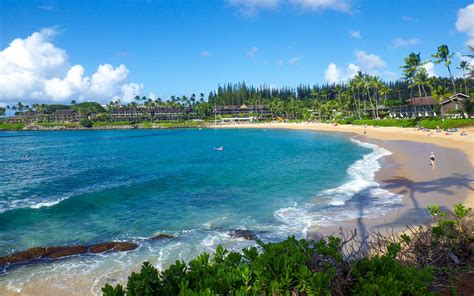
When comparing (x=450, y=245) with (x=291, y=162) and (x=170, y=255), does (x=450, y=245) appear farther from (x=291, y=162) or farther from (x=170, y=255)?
(x=291, y=162)

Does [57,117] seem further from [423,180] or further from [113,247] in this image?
[423,180]

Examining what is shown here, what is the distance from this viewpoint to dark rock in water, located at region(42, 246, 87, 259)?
50.5ft

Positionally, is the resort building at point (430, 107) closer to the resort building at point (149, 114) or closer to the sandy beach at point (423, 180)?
the sandy beach at point (423, 180)

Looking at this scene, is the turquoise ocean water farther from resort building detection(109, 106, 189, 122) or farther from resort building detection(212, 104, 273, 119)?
resort building detection(109, 106, 189, 122)

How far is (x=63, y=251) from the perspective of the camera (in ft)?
51.9

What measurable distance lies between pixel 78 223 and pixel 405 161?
1298 inches

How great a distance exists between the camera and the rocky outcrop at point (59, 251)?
49.6 ft

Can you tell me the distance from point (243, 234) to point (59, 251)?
28.2 feet

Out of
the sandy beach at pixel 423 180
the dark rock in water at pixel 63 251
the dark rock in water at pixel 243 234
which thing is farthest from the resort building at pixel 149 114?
the dark rock in water at pixel 63 251

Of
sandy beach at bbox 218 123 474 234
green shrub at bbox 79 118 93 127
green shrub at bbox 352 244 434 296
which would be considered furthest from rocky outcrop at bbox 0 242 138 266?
green shrub at bbox 79 118 93 127

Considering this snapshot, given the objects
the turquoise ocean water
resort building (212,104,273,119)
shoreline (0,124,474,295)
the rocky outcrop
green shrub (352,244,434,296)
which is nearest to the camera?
green shrub (352,244,434,296)

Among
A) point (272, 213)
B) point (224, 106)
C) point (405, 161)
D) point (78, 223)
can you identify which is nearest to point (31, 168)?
point (78, 223)

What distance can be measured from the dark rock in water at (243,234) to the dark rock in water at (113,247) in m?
4.76

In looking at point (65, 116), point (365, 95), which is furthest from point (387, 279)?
point (65, 116)
